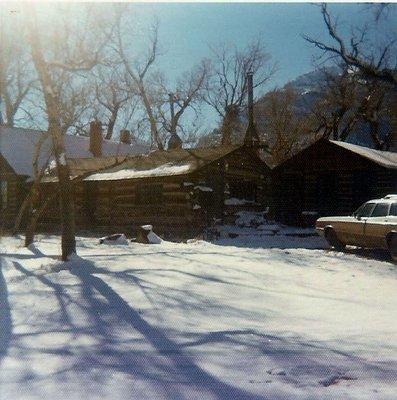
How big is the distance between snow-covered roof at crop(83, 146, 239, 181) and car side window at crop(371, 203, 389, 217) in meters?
7.83

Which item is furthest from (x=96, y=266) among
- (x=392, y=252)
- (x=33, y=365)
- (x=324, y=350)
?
(x=392, y=252)

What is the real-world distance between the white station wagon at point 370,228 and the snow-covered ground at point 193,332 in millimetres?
3552

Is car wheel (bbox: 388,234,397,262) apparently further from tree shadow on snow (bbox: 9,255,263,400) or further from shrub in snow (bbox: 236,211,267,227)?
tree shadow on snow (bbox: 9,255,263,400)

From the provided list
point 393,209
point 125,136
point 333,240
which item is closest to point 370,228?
point 393,209

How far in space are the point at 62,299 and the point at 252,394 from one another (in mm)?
3940

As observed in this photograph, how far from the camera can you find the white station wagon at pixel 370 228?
13219mm

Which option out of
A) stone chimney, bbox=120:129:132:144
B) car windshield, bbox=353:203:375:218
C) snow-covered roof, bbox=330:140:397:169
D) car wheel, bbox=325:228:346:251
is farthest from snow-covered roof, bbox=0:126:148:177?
car windshield, bbox=353:203:375:218

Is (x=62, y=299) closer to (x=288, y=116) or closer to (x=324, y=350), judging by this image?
(x=324, y=350)

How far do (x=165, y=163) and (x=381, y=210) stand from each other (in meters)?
10.9

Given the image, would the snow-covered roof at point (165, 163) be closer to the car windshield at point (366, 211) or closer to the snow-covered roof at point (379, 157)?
the snow-covered roof at point (379, 157)

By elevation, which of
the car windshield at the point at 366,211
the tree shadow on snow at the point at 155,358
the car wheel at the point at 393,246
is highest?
the car windshield at the point at 366,211

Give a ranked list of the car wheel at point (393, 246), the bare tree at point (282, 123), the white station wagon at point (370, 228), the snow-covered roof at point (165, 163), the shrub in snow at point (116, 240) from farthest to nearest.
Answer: the bare tree at point (282, 123), the snow-covered roof at point (165, 163), the shrub in snow at point (116, 240), the white station wagon at point (370, 228), the car wheel at point (393, 246)

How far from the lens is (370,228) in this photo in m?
13.8

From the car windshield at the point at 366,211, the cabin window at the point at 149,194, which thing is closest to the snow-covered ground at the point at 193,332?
the car windshield at the point at 366,211
